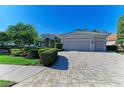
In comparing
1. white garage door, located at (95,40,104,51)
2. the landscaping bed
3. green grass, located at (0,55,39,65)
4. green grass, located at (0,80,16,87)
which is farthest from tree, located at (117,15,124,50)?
green grass, located at (0,80,16,87)

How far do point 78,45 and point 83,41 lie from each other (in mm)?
858

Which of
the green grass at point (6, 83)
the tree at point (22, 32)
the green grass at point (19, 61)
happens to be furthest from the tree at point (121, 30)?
the green grass at point (6, 83)

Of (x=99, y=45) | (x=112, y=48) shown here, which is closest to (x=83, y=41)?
(x=99, y=45)

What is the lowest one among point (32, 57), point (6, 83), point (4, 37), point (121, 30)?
point (6, 83)

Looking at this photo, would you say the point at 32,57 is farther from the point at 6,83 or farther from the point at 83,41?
the point at 83,41

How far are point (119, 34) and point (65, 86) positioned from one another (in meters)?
19.2

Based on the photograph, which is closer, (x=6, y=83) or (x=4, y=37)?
(x=6, y=83)

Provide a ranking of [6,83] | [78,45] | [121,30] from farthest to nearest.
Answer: [78,45], [121,30], [6,83]

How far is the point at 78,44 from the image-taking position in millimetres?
22891

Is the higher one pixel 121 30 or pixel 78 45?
pixel 121 30

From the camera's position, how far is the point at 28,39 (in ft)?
55.2

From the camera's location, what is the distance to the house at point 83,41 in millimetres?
22844
